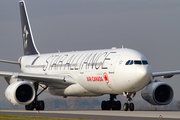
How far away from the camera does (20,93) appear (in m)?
34.3

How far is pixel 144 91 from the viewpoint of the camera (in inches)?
1364

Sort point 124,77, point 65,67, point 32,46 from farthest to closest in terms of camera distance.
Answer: point 32,46, point 65,67, point 124,77

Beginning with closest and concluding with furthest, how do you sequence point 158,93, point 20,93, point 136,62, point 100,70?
point 136,62 → point 100,70 → point 20,93 → point 158,93

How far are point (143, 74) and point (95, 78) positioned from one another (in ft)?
16.5

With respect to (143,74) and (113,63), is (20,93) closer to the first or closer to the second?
(113,63)

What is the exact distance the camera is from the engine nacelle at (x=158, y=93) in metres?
33.8

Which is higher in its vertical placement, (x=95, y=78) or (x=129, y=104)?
(x=95, y=78)

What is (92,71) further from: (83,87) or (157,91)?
(157,91)

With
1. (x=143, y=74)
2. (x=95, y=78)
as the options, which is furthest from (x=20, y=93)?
(x=143, y=74)

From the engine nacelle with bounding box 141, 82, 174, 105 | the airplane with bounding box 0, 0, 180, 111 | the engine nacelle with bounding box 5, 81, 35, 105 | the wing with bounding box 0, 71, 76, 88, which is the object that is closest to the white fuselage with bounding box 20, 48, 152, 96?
the airplane with bounding box 0, 0, 180, 111

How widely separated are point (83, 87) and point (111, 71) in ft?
15.2

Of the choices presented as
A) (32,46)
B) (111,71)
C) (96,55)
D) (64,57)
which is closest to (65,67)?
(64,57)

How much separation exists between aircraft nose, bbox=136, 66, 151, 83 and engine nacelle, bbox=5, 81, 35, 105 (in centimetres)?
928

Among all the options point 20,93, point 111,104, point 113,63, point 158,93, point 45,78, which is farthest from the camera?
point 111,104
